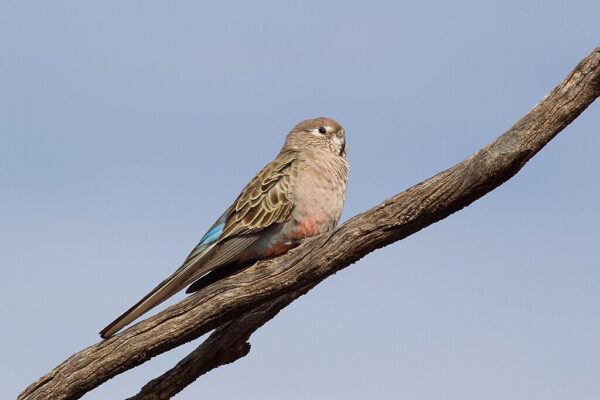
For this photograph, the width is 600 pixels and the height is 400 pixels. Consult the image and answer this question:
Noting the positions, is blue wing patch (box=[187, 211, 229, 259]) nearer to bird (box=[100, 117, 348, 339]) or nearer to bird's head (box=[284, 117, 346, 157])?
bird (box=[100, 117, 348, 339])

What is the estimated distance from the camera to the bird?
10852 millimetres

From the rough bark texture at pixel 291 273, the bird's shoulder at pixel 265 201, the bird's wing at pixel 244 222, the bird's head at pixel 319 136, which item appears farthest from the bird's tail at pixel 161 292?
the bird's head at pixel 319 136

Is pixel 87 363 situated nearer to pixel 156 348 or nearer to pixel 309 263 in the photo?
pixel 156 348

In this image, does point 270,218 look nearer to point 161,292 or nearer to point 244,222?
point 244,222

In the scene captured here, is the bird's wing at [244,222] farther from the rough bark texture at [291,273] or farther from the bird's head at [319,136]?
the bird's head at [319,136]

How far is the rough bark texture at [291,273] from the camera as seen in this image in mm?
8086

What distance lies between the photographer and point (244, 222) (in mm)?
11086

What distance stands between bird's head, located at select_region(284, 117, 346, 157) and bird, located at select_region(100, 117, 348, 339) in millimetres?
889

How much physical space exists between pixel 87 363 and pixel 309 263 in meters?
2.33

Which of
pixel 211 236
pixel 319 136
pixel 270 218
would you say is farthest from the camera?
pixel 319 136

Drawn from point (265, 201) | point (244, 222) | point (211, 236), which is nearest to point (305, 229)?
point (265, 201)

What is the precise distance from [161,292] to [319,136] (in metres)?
3.45

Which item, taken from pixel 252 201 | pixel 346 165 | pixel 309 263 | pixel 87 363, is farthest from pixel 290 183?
pixel 87 363

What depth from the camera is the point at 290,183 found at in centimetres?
1123
